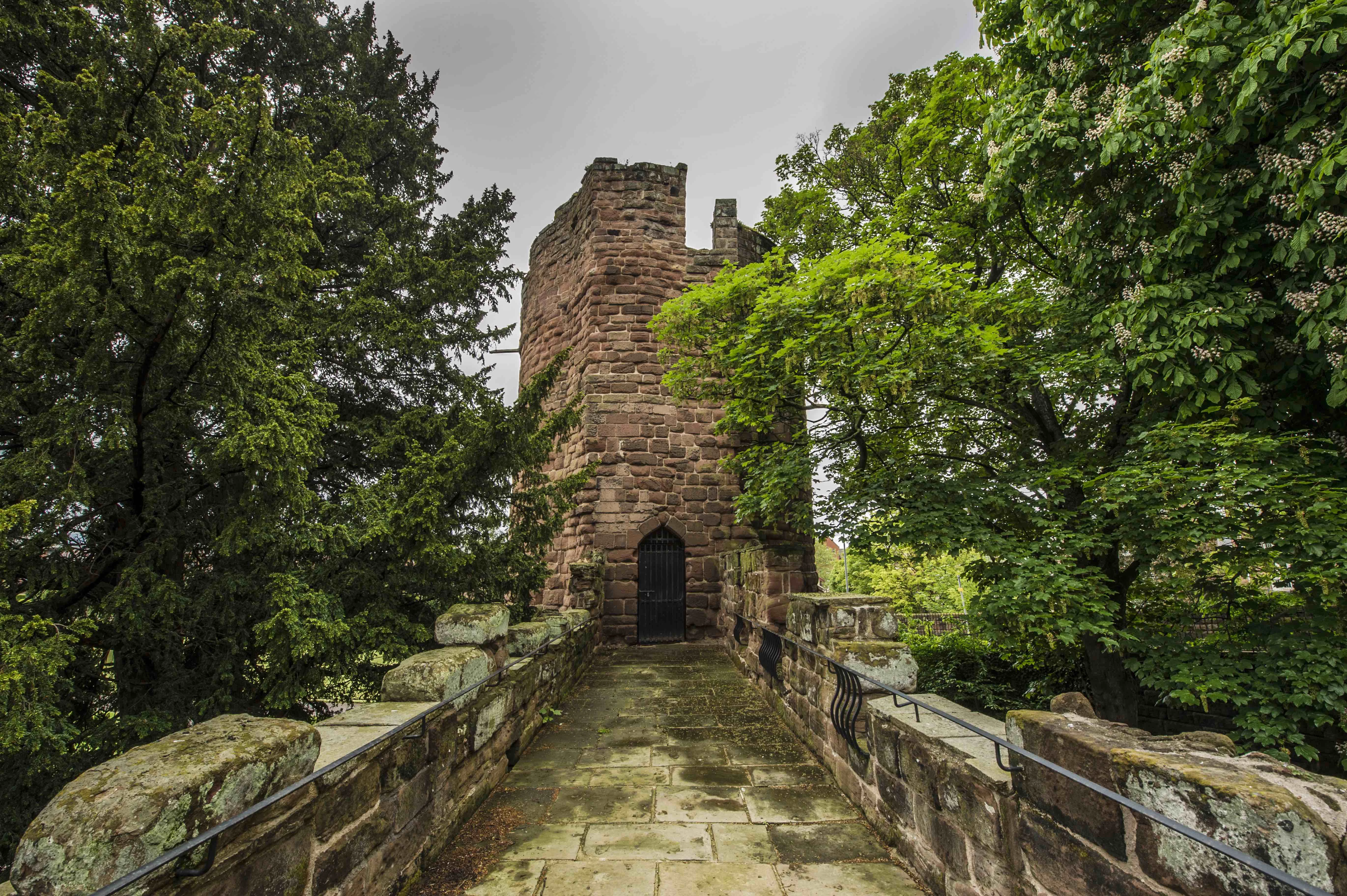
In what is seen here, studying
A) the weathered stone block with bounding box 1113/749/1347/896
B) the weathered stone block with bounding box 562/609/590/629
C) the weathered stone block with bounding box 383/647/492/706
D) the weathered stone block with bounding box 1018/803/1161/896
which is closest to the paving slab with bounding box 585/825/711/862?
the weathered stone block with bounding box 383/647/492/706

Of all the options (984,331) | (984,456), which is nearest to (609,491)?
(984,456)

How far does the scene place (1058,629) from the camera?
5.00 m

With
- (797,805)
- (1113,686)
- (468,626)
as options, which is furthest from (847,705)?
(1113,686)

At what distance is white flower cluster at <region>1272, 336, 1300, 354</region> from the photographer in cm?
385

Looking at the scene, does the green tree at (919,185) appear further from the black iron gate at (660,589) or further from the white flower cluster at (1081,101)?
the black iron gate at (660,589)

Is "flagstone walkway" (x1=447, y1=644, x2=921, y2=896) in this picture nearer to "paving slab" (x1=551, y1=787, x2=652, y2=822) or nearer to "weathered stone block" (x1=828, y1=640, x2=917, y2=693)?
"paving slab" (x1=551, y1=787, x2=652, y2=822)

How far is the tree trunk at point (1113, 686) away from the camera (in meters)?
5.70

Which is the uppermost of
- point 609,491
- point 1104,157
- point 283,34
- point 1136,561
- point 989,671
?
point 283,34

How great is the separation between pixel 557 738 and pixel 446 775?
5.62ft

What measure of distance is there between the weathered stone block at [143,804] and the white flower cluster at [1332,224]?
5.60m

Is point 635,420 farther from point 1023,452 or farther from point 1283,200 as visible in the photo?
point 1283,200

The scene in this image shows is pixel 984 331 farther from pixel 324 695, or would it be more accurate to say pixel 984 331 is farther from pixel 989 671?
pixel 324 695

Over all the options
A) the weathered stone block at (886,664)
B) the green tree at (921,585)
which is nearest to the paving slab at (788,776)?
the weathered stone block at (886,664)

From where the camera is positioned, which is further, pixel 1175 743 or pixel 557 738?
pixel 557 738
